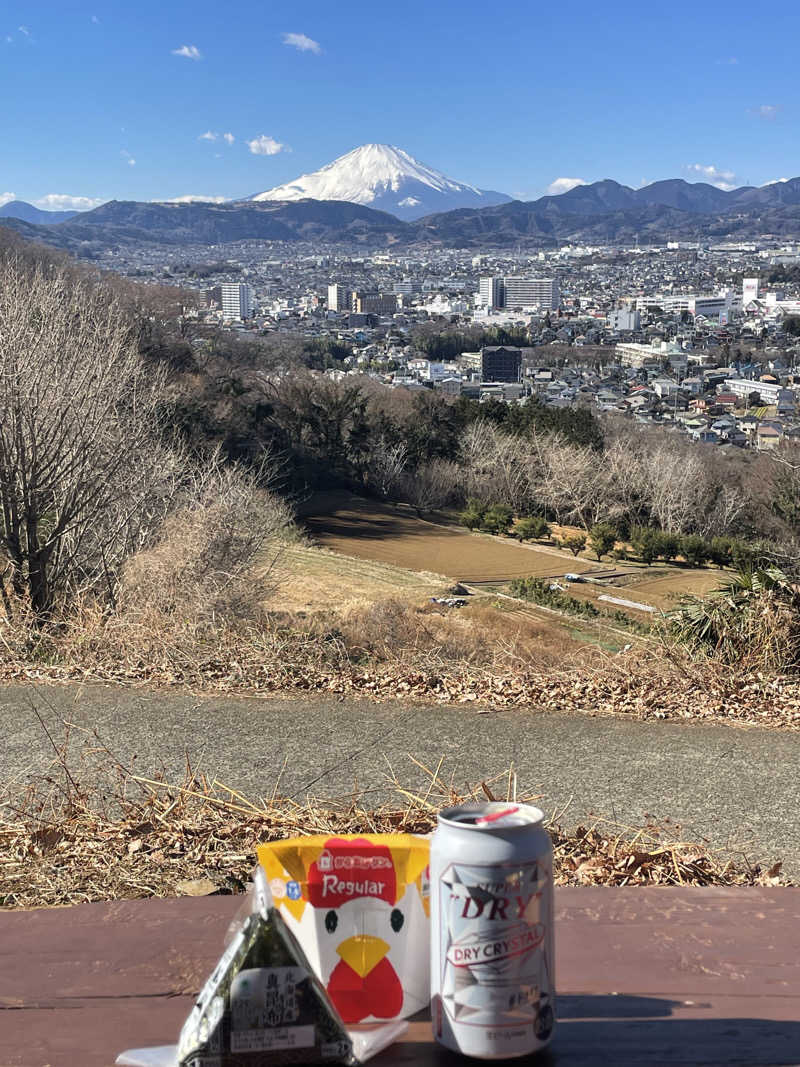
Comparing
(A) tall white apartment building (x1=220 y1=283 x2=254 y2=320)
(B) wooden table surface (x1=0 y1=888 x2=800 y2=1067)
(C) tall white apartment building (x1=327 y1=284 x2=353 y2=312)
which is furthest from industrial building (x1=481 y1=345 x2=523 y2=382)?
(B) wooden table surface (x1=0 y1=888 x2=800 y2=1067)

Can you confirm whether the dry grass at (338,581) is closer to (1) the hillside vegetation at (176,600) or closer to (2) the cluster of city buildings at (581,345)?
(1) the hillside vegetation at (176,600)

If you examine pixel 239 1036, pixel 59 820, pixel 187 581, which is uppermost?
pixel 239 1036

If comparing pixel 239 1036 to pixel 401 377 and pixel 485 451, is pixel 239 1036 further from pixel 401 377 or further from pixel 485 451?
pixel 401 377

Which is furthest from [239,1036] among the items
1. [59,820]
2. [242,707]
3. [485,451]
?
[485,451]

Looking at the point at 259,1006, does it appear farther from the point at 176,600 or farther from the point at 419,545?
the point at 419,545

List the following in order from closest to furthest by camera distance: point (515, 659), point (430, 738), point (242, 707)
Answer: point (430, 738) < point (242, 707) < point (515, 659)

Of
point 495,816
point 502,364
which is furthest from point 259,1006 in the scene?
point 502,364

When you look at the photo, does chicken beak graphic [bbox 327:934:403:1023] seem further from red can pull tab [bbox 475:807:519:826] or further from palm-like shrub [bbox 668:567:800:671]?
palm-like shrub [bbox 668:567:800:671]
